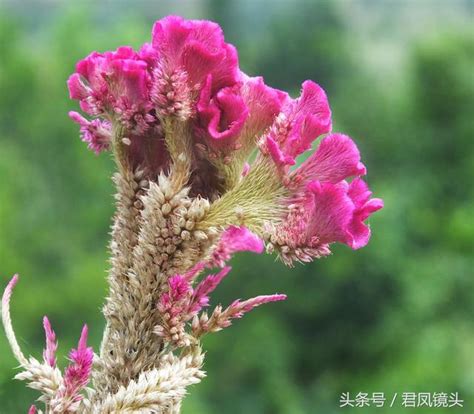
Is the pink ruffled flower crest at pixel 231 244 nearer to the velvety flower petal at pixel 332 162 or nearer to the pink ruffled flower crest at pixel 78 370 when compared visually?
the velvety flower petal at pixel 332 162

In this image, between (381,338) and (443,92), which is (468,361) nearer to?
(381,338)

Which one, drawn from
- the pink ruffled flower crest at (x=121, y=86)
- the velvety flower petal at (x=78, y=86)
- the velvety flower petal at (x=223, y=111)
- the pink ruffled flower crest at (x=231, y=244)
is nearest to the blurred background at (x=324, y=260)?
the pink ruffled flower crest at (x=231, y=244)

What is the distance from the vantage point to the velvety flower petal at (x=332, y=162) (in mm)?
1778

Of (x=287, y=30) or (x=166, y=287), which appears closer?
(x=166, y=287)

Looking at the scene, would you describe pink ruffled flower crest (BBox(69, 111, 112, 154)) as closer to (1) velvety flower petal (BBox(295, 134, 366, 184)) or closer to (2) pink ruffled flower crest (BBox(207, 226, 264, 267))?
(2) pink ruffled flower crest (BBox(207, 226, 264, 267))

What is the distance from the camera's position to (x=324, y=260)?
833 inches

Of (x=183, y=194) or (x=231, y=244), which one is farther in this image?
(x=231, y=244)

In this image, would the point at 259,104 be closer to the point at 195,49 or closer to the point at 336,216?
the point at 195,49

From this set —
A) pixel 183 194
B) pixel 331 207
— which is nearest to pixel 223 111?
pixel 183 194

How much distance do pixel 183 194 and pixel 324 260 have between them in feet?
64.3

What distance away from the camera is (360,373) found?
22.8 m

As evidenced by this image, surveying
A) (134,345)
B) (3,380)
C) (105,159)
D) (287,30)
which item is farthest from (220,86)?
(287,30)

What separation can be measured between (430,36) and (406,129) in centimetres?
314

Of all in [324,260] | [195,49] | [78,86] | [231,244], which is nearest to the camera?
[195,49]
